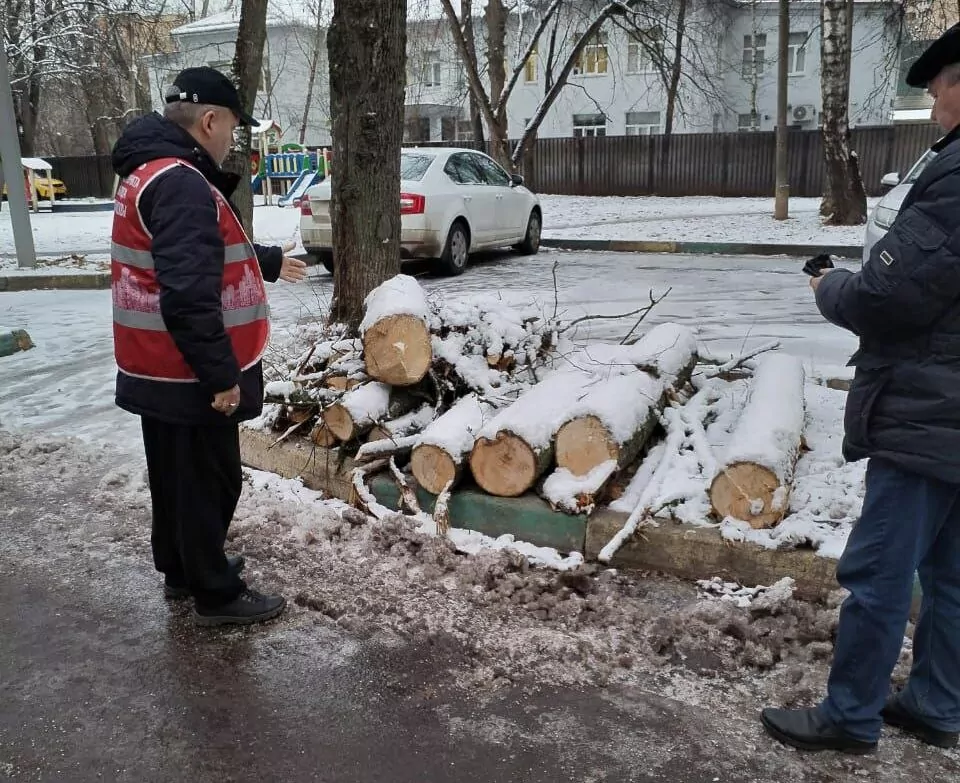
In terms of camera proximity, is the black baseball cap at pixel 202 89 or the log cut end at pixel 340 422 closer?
the black baseball cap at pixel 202 89

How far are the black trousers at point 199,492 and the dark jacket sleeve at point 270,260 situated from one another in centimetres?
68

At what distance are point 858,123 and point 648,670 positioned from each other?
3746cm

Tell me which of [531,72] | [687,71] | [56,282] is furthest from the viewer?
[531,72]

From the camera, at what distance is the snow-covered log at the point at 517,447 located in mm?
3807

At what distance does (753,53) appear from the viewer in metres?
36.4

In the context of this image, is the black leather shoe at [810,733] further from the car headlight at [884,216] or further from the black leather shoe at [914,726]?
the car headlight at [884,216]

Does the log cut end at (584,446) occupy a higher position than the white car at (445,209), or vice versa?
the white car at (445,209)

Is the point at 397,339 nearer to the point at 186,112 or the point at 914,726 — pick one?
the point at 186,112

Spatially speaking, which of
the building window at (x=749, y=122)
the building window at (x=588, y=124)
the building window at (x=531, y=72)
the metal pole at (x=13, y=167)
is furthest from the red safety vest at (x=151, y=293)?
the building window at (x=531, y=72)

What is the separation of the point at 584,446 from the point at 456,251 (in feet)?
27.3

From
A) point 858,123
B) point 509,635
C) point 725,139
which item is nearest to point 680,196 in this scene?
point 725,139

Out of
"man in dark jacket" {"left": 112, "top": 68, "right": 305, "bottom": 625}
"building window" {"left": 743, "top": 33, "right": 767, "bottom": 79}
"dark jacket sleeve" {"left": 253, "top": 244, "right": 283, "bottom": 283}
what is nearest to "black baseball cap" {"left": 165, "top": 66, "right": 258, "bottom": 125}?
"man in dark jacket" {"left": 112, "top": 68, "right": 305, "bottom": 625}

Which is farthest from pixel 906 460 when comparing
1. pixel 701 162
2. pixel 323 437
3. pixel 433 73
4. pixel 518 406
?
pixel 433 73

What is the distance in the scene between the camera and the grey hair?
298cm
